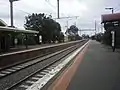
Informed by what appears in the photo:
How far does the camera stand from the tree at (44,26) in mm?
99062

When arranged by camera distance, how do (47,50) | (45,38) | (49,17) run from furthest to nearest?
(49,17)
(45,38)
(47,50)

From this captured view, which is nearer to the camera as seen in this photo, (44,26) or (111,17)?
(111,17)

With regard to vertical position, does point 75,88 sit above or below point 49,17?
below

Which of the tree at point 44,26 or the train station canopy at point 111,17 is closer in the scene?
the train station canopy at point 111,17

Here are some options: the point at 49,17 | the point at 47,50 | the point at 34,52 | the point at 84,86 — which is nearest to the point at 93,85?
the point at 84,86

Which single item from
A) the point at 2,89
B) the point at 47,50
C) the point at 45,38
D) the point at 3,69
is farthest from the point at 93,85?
the point at 45,38

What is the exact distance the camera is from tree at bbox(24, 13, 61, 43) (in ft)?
325

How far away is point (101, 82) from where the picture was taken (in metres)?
12.0

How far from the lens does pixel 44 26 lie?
330ft

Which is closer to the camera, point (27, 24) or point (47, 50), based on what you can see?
point (47, 50)

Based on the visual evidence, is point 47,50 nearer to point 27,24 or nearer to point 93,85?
point 93,85

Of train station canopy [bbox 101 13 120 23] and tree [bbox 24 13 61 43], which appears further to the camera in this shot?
tree [bbox 24 13 61 43]

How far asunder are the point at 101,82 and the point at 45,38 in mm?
88319

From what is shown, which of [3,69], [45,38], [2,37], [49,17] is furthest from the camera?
[49,17]
